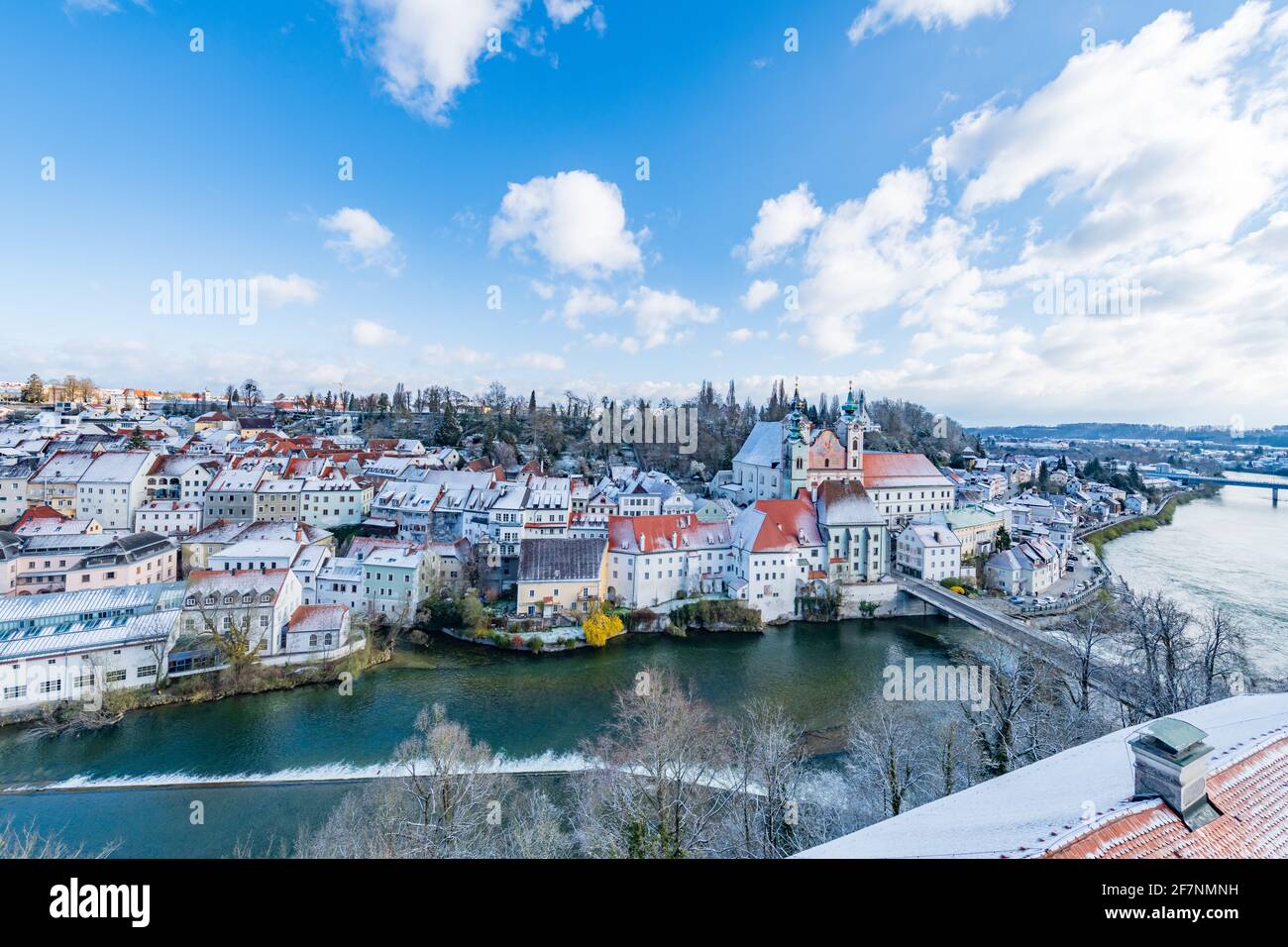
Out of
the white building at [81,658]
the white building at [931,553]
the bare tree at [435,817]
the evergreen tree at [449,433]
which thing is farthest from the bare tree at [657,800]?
the evergreen tree at [449,433]

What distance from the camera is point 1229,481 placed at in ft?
141

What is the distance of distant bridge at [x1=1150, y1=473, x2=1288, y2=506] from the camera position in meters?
44.1

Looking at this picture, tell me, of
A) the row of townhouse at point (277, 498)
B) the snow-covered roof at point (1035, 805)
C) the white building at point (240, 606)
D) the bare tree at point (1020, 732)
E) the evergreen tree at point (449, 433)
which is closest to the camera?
the snow-covered roof at point (1035, 805)

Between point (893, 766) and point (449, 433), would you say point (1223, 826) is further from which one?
point (449, 433)

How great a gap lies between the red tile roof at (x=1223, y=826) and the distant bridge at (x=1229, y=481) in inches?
2333

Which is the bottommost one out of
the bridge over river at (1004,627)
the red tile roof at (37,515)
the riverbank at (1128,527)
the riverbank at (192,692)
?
the riverbank at (192,692)

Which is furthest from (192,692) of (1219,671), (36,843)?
(1219,671)

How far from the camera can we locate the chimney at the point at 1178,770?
244 centimetres

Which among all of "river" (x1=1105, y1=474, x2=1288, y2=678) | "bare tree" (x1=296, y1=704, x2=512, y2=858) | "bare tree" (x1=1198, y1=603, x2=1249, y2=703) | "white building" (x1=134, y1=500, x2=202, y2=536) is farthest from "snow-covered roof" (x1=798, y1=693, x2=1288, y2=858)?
"white building" (x1=134, y1=500, x2=202, y2=536)

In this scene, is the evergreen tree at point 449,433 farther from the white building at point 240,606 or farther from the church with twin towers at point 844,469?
the white building at point 240,606

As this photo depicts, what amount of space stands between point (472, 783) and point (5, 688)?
11342 millimetres

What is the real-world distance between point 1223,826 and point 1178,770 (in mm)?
395
